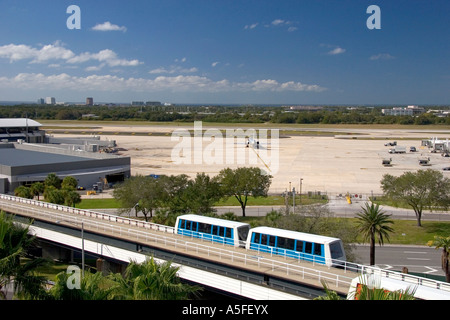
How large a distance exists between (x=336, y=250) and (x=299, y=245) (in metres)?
1.87

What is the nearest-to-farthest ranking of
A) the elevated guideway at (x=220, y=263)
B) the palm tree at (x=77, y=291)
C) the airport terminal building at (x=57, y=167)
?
1. the palm tree at (x=77, y=291)
2. the elevated guideway at (x=220, y=263)
3. the airport terminal building at (x=57, y=167)

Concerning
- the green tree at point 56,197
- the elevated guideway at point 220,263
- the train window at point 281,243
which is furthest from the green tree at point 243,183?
the train window at point 281,243

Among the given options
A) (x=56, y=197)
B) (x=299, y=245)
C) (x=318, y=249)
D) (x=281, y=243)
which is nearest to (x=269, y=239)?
(x=281, y=243)

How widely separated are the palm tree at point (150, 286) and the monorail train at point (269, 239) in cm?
896

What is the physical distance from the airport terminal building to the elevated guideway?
1330 inches

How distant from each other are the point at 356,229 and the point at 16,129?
94298 mm

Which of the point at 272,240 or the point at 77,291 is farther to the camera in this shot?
the point at 272,240

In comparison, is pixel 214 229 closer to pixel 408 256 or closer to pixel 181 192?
pixel 181 192

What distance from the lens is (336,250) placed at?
74.2ft

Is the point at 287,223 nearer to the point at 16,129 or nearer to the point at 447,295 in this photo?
the point at 447,295

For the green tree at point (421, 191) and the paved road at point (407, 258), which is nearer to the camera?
the paved road at point (407, 258)

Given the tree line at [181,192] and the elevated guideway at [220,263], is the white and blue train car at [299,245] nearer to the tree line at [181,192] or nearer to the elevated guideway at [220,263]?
the elevated guideway at [220,263]

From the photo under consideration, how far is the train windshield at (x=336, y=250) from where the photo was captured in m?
22.4

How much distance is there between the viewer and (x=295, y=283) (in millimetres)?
19391
